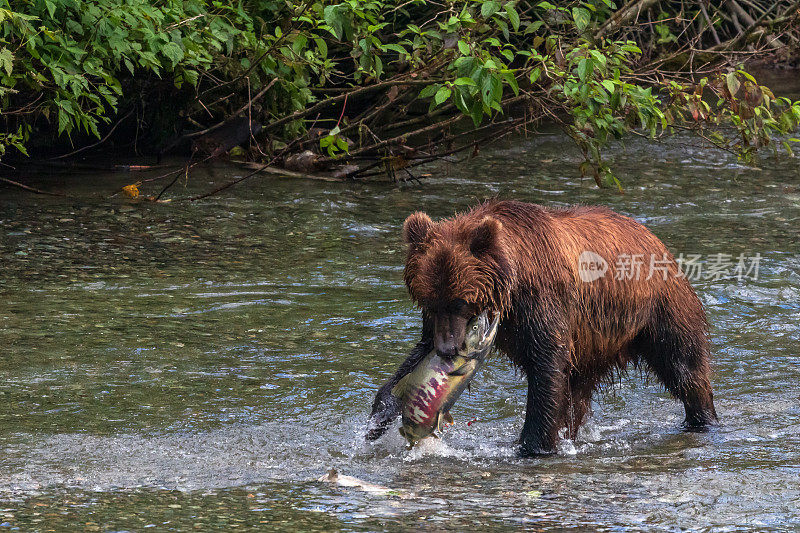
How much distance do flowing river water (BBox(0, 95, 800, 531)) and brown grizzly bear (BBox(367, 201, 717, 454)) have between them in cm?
25

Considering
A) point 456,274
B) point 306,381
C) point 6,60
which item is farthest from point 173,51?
point 456,274

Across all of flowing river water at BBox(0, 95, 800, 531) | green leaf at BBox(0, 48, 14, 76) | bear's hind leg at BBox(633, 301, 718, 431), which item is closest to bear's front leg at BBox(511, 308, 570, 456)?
flowing river water at BBox(0, 95, 800, 531)

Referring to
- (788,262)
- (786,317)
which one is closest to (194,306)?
(786,317)

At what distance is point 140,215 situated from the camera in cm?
1073

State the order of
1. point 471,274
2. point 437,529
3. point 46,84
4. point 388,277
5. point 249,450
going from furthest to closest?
point 46,84 < point 388,277 < point 249,450 < point 471,274 < point 437,529

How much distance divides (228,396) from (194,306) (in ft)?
6.25

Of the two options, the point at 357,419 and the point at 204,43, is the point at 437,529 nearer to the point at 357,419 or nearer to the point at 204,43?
the point at 357,419

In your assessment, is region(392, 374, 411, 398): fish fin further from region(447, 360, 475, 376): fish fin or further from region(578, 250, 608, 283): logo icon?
region(578, 250, 608, 283): logo icon

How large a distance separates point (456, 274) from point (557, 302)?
677 mm

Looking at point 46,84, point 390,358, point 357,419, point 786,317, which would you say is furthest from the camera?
point 46,84

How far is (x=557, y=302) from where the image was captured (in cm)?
547

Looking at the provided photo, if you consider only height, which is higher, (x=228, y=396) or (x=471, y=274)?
(x=471, y=274)

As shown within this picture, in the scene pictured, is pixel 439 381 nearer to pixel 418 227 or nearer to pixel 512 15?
pixel 418 227

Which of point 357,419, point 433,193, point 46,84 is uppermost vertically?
point 46,84
